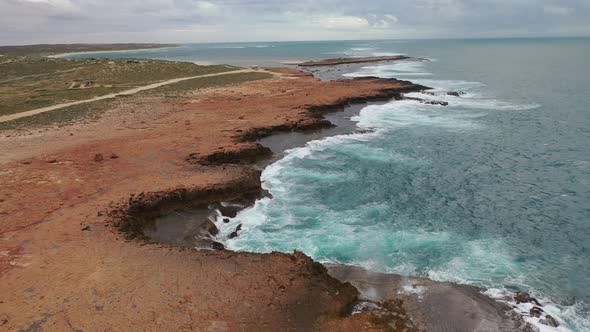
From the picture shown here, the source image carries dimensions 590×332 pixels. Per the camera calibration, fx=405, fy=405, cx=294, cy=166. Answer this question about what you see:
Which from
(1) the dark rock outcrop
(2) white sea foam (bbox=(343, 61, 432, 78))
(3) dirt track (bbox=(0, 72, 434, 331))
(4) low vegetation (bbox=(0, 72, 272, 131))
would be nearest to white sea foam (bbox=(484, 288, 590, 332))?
(3) dirt track (bbox=(0, 72, 434, 331))

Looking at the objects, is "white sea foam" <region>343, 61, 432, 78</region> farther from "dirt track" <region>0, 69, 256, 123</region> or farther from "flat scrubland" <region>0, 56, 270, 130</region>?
"dirt track" <region>0, 69, 256, 123</region>

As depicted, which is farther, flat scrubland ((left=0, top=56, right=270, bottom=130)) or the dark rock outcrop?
flat scrubland ((left=0, top=56, right=270, bottom=130))

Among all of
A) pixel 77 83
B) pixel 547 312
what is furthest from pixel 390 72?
pixel 547 312

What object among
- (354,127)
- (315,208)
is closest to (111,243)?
(315,208)

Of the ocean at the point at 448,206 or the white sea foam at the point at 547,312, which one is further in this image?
the ocean at the point at 448,206

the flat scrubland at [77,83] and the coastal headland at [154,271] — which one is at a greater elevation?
the flat scrubland at [77,83]

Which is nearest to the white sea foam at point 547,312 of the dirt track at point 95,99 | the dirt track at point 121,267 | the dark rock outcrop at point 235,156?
the dirt track at point 121,267

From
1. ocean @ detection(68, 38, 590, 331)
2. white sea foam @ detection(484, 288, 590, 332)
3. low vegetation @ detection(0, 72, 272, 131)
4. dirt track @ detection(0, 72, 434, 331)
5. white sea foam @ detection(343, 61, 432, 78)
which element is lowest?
white sea foam @ detection(484, 288, 590, 332)

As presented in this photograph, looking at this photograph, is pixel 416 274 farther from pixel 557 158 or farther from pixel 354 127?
pixel 354 127

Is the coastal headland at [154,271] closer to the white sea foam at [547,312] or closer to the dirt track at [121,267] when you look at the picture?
the dirt track at [121,267]

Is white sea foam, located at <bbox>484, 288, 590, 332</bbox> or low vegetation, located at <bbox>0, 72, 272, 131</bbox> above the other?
low vegetation, located at <bbox>0, 72, 272, 131</bbox>
